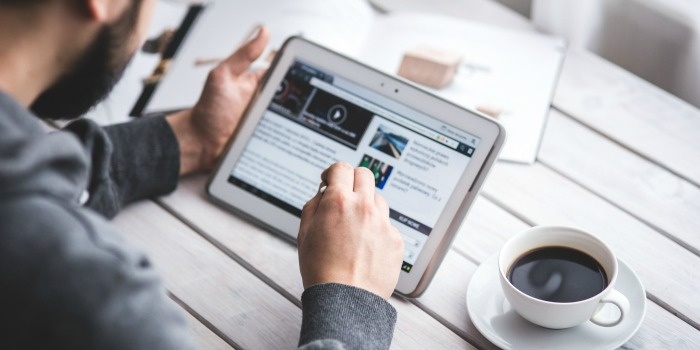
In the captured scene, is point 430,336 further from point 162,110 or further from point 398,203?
point 162,110

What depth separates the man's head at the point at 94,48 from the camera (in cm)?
61

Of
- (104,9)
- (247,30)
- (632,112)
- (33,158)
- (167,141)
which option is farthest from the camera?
(247,30)

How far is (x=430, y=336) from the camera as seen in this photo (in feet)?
2.62

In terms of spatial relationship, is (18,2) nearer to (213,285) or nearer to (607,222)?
(213,285)

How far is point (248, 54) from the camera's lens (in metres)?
1.02

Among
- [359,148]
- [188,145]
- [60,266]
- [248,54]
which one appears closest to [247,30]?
[248,54]

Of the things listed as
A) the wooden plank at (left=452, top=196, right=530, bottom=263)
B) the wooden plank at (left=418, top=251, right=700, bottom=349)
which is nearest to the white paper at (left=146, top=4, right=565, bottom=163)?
the wooden plank at (left=452, top=196, right=530, bottom=263)

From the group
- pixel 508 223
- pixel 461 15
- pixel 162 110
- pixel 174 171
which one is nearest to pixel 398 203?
pixel 508 223

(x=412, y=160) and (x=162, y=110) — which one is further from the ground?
(x=412, y=160)

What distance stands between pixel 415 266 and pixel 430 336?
8 cm

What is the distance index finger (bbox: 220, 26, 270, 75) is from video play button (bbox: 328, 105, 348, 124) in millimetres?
165

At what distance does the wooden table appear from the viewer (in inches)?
31.7

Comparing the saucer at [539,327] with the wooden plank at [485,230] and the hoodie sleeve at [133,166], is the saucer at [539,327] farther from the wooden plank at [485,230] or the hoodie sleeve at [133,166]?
the hoodie sleeve at [133,166]

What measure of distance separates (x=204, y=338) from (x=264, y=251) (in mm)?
143
